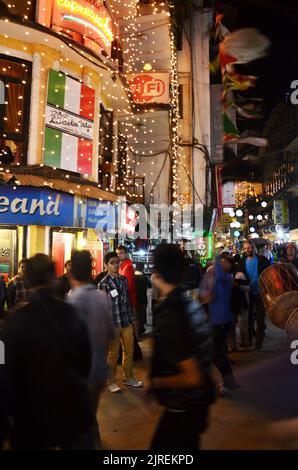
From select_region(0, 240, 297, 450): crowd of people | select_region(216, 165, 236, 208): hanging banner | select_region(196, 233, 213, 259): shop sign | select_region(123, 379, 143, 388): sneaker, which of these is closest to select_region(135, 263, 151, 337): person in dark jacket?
select_region(123, 379, 143, 388): sneaker

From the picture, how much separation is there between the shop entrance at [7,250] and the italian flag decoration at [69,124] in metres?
1.96

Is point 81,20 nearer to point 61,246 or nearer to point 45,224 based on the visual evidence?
point 45,224

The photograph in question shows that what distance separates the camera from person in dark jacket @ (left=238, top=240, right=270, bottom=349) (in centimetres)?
890

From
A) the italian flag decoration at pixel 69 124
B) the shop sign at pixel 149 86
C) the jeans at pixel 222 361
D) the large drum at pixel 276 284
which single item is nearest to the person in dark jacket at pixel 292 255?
the large drum at pixel 276 284

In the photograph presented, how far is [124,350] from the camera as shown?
6.50 meters

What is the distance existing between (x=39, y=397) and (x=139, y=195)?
16597mm

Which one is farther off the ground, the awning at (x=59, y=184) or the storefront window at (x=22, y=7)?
the storefront window at (x=22, y=7)

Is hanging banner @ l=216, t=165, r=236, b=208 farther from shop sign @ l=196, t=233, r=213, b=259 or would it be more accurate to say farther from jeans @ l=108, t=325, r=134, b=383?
jeans @ l=108, t=325, r=134, b=383

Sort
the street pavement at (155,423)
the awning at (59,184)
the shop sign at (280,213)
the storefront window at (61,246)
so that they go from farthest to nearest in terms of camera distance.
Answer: the shop sign at (280,213), the storefront window at (61,246), the awning at (59,184), the street pavement at (155,423)

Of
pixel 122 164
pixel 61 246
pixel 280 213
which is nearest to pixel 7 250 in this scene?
pixel 61 246

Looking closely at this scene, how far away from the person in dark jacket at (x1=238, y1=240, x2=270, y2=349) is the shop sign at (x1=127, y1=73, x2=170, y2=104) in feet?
27.8

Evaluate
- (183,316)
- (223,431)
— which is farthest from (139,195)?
(183,316)

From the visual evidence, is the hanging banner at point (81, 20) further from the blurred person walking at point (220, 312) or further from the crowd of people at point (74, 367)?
the crowd of people at point (74, 367)

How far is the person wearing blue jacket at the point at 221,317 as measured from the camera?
6.17 meters
